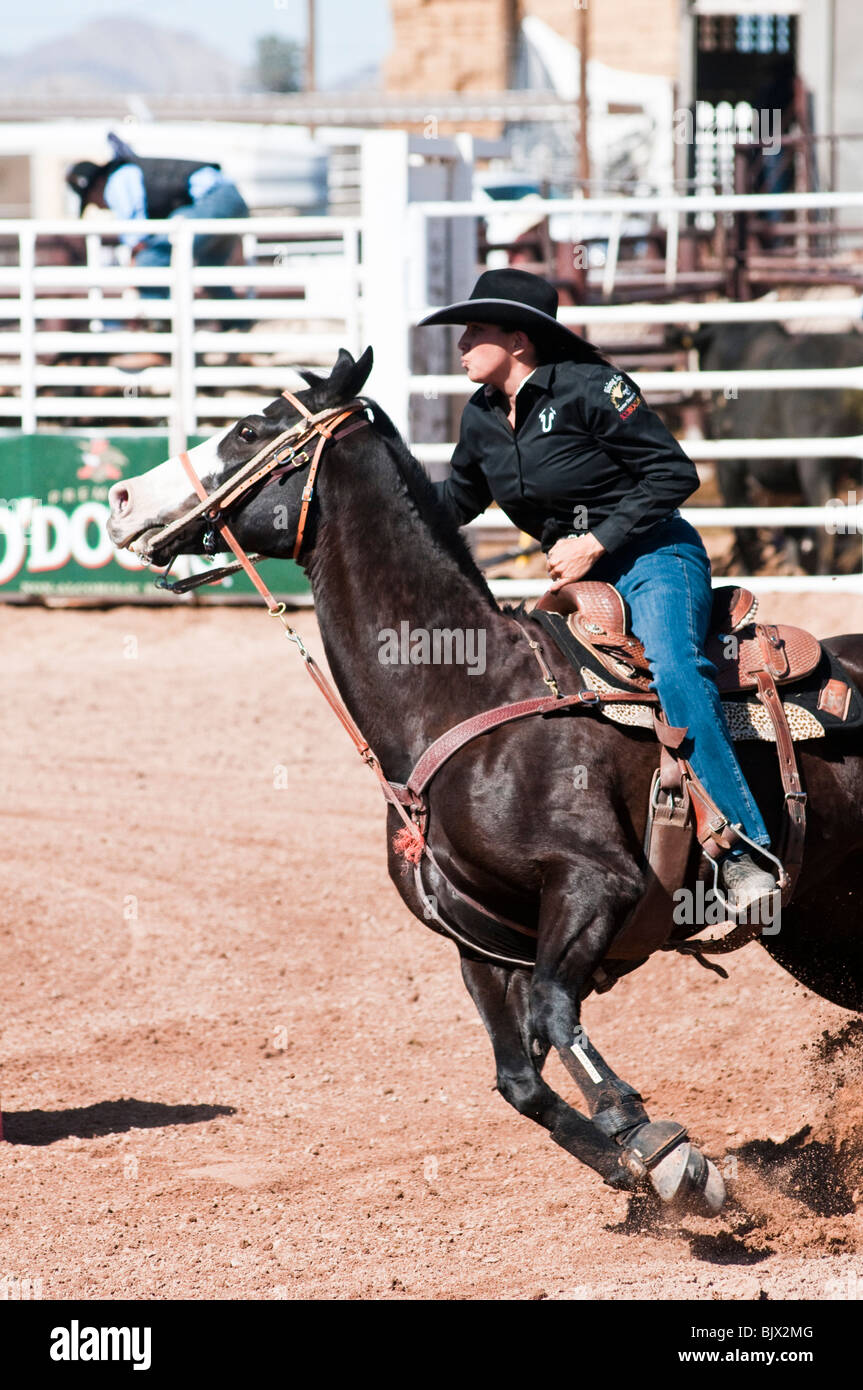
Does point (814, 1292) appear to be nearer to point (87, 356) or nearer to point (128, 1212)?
point (128, 1212)

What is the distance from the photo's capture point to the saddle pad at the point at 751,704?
4102 millimetres

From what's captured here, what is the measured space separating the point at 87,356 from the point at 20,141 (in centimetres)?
1028

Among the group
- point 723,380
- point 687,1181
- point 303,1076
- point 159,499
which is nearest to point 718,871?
point 687,1181

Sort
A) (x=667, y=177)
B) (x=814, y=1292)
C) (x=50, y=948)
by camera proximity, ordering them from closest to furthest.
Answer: (x=814, y=1292) → (x=50, y=948) → (x=667, y=177)

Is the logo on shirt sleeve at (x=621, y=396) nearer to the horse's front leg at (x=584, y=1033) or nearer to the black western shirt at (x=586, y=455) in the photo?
the black western shirt at (x=586, y=455)

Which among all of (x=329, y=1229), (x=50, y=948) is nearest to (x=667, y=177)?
(x=50, y=948)

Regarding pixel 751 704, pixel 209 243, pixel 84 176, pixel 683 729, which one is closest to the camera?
pixel 683 729

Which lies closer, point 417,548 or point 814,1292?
point 814,1292

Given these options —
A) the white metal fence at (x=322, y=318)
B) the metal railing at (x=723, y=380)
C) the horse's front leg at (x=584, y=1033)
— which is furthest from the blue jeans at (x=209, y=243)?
the horse's front leg at (x=584, y=1033)

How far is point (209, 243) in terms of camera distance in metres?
12.3

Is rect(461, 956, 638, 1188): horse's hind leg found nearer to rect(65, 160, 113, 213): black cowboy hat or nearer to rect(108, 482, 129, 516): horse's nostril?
rect(108, 482, 129, 516): horse's nostril

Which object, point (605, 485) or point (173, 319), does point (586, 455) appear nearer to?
point (605, 485)

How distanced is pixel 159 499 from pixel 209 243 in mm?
8748

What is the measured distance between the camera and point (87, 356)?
12.8m
